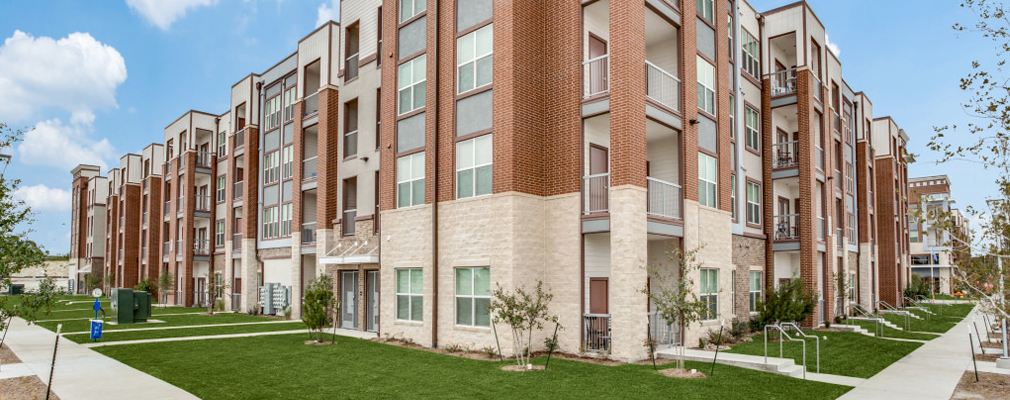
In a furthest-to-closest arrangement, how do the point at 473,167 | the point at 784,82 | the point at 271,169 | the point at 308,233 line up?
the point at 271,169
the point at 308,233
the point at 784,82
the point at 473,167

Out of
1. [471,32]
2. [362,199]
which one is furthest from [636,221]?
[362,199]

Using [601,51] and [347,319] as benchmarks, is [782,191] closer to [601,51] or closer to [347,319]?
[601,51]

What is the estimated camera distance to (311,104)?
31.6 m

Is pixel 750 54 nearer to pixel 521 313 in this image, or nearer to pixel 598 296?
pixel 598 296

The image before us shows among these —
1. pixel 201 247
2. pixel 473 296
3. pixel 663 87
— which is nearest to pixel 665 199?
pixel 663 87

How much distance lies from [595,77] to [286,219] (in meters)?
20.3

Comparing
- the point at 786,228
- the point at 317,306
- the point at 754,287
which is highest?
the point at 786,228

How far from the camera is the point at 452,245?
778 inches

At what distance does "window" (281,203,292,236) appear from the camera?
1300 inches

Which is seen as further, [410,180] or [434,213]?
[410,180]

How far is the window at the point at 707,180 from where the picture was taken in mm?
20953

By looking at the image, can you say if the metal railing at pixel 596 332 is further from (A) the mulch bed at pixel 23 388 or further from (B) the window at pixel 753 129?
(B) the window at pixel 753 129

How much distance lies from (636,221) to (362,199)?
12782mm

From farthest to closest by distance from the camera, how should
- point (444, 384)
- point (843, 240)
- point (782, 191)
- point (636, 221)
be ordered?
point (843, 240) < point (782, 191) < point (636, 221) < point (444, 384)
